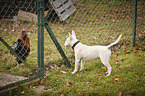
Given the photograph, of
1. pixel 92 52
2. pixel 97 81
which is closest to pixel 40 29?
pixel 92 52

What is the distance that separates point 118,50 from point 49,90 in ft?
8.57

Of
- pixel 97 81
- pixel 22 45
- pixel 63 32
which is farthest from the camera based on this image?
pixel 63 32

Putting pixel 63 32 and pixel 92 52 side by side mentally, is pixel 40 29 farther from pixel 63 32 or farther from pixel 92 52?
pixel 63 32

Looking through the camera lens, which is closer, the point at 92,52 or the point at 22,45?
the point at 92,52

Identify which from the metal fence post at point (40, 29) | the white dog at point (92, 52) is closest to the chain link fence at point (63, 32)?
the metal fence post at point (40, 29)

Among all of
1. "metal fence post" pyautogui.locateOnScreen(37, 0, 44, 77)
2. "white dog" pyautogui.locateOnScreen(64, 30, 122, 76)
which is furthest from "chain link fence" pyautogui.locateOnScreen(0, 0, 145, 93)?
"white dog" pyautogui.locateOnScreen(64, 30, 122, 76)

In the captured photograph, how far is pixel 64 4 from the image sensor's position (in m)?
7.03

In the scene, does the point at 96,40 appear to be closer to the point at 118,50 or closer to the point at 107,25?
the point at 118,50

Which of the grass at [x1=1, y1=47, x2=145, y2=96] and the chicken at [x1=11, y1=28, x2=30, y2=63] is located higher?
the chicken at [x1=11, y1=28, x2=30, y2=63]

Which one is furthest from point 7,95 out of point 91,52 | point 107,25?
point 107,25

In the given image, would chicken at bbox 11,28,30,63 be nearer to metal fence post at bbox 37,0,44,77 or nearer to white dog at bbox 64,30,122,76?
metal fence post at bbox 37,0,44,77

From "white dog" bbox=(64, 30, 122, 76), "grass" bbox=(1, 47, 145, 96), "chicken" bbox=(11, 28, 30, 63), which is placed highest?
"chicken" bbox=(11, 28, 30, 63)

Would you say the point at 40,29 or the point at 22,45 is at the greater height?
the point at 40,29

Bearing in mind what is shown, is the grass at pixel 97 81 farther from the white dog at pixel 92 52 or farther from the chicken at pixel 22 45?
the chicken at pixel 22 45
